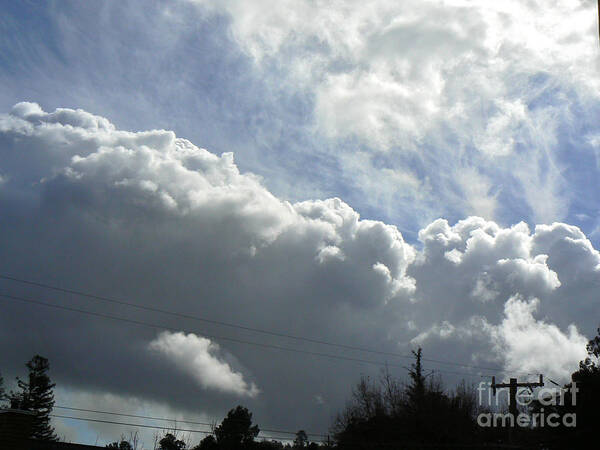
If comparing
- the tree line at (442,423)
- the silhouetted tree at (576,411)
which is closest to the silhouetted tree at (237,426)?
the tree line at (442,423)

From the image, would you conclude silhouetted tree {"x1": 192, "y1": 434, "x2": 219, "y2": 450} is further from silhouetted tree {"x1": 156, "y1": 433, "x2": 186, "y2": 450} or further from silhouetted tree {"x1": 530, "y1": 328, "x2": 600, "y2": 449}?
silhouetted tree {"x1": 530, "y1": 328, "x2": 600, "y2": 449}

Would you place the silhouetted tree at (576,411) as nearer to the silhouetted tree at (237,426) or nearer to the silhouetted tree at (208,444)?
the silhouetted tree at (208,444)

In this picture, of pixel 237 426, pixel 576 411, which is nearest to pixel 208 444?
pixel 237 426

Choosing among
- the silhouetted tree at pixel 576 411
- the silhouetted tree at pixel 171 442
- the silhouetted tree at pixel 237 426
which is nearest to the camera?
the silhouetted tree at pixel 576 411

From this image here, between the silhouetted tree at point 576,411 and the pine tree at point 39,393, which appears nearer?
the silhouetted tree at point 576,411

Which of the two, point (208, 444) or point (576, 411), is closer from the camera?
point (576, 411)

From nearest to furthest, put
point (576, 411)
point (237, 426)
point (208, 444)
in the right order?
point (576, 411) → point (208, 444) → point (237, 426)

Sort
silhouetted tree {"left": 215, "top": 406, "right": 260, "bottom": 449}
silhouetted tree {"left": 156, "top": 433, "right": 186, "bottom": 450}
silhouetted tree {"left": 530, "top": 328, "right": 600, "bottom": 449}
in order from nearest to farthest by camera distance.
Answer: silhouetted tree {"left": 530, "top": 328, "right": 600, "bottom": 449}
silhouetted tree {"left": 156, "top": 433, "right": 186, "bottom": 450}
silhouetted tree {"left": 215, "top": 406, "right": 260, "bottom": 449}

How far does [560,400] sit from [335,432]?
78.0 feet

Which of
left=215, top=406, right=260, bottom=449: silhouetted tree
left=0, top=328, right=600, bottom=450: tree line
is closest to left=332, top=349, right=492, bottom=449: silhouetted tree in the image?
left=0, top=328, right=600, bottom=450: tree line

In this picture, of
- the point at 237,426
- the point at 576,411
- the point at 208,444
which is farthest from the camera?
the point at 237,426

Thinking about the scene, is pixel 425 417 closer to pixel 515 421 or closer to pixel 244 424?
pixel 515 421

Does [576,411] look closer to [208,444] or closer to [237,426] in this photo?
[208,444]

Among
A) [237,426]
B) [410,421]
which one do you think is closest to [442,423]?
[410,421]
